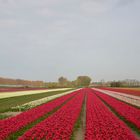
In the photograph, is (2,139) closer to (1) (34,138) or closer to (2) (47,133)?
(1) (34,138)

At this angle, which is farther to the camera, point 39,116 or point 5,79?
point 5,79

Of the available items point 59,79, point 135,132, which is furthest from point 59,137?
point 59,79

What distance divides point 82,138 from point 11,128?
3.54 m

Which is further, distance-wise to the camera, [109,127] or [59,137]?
[109,127]

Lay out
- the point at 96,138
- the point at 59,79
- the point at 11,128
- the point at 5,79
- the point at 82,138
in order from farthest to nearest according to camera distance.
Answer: the point at 59,79, the point at 5,79, the point at 11,128, the point at 82,138, the point at 96,138

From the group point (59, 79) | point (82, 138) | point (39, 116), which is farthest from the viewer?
point (59, 79)

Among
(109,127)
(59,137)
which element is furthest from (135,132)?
(59,137)

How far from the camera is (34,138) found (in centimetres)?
908

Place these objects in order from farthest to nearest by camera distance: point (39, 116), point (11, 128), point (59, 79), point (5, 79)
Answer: point (59, 79) < point (5, 79) < point (39, 116) < point (11, 128)

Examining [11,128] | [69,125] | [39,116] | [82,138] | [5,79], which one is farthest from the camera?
[5,79]

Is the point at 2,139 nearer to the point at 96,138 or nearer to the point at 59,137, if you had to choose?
the point at 59,137

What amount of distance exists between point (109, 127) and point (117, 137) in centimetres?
217

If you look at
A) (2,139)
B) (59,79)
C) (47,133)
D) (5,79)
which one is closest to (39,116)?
(47,133)

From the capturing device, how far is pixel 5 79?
172 m
